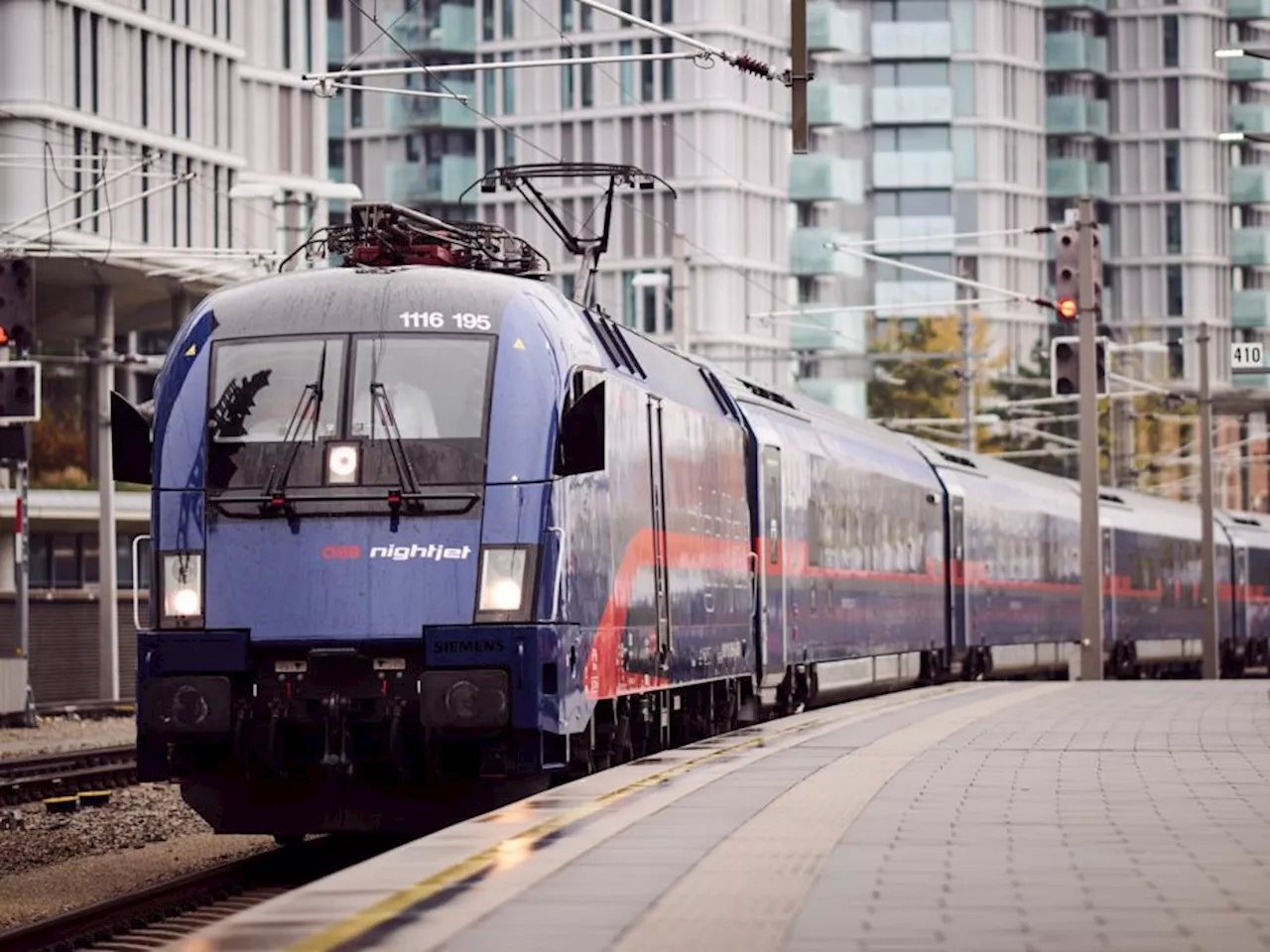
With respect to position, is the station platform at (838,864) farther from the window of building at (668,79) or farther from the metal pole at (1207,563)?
the window of building at (668,79)

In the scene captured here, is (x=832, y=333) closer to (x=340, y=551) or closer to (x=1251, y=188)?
(x=1251, y=188)

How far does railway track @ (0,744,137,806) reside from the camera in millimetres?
26816

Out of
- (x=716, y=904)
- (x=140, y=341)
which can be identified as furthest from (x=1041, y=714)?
(x=140, y=341)

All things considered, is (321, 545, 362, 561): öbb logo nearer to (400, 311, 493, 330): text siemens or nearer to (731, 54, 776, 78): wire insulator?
(400, 311, 493, 330): text siemens

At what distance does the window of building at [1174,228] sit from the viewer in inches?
5399

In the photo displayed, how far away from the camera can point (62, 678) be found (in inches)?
2331

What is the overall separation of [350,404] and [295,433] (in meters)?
0.41

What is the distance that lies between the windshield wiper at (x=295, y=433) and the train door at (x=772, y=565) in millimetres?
10207

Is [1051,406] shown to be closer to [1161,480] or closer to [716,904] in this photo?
[1161,480]

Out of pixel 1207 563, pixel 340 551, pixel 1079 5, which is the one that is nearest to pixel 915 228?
pixel 1079 5

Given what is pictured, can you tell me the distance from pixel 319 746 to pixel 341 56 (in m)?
95.8

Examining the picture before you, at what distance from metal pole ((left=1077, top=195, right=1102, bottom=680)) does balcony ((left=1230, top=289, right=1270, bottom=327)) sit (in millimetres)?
100046

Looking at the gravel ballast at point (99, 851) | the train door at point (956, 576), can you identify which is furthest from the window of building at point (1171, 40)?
the gravel ballast at point (99, 851)

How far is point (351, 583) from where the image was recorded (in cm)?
1841
